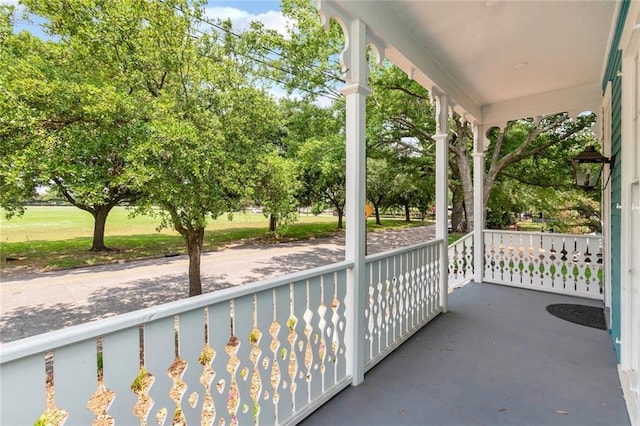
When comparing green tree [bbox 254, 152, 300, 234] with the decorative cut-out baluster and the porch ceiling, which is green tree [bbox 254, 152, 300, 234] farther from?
the decorative cut-out baluster

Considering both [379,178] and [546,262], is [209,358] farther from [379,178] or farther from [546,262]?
[379,178]

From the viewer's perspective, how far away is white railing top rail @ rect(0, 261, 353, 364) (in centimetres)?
86

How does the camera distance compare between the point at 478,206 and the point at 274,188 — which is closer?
the point at 478,206

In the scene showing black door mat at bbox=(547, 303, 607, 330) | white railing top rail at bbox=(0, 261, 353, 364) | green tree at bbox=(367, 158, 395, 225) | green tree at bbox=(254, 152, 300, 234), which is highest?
green tree at bbox=(367, 158, 395, 225)

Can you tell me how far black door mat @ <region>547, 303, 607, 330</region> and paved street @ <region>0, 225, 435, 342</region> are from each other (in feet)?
20.3

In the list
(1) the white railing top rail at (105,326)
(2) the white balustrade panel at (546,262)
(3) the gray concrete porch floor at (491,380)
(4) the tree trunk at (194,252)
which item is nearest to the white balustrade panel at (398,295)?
(3) the gray concrete porch floor at (491,380)

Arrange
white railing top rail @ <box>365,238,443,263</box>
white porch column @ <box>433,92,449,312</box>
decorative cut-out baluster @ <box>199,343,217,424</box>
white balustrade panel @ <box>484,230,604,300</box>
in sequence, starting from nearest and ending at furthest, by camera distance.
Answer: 1. decorative cut-out baluster @ <box>199,343,217,424</box>
2. white railing top rail @ <box>365,238,443,263</box>
3. white porch column @ <box>433,92,449,312</box>
4. white balustrade panel @ <box>484,230,604,300</box>

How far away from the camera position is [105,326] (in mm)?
1029

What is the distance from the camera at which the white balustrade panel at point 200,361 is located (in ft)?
3.05

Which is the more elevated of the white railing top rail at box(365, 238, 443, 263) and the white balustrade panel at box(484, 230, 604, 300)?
the white railing top rail at box(365, 238, 443, 263)

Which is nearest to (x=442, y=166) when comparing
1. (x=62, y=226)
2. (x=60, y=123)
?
(x=60, y=123)

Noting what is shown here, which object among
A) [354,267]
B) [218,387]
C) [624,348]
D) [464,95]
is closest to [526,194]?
[464,95]

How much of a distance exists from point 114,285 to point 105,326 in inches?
317

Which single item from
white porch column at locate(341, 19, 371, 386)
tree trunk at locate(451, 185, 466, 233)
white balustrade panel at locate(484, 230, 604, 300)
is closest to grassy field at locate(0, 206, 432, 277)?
white balustrade panel at locate(484, 230, 604, 300)
